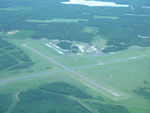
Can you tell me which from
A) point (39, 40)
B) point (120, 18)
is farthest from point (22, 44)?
point (120, 18)

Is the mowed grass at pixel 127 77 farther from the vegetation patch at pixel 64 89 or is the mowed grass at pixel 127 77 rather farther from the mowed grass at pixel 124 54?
the vegetation patch at pixel 64 89

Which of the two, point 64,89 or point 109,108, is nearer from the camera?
point 109,108

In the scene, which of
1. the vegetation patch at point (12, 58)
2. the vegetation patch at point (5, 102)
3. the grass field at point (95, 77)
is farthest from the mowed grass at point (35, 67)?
the vegetation patch at point (5, 102)

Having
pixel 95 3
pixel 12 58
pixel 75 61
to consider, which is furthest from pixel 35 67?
pixel 95 3

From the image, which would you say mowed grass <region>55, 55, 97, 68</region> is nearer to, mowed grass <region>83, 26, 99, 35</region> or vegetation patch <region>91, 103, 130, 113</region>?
vegetation patch <region>91, 103, 130, 113</region>

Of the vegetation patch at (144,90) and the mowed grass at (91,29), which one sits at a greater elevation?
the mowed grass at (91,29)

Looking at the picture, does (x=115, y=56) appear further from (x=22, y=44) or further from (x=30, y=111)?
(x=30, y=111)

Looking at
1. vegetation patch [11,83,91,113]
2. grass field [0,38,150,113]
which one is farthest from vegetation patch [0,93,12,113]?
vegetation patch [11,83,91,113]

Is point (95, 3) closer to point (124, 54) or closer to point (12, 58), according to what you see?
point (124, 54)
